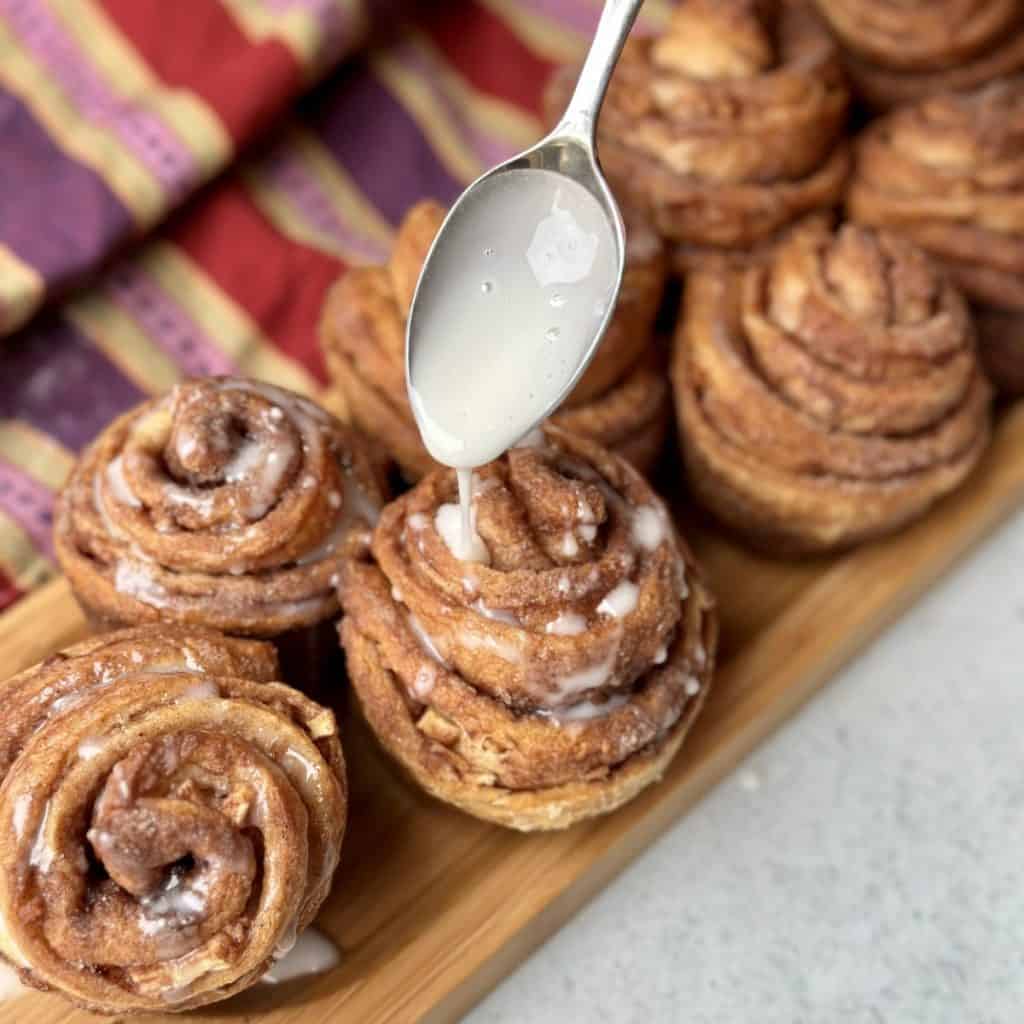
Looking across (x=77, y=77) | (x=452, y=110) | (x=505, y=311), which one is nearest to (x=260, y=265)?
(x=77, y=77)

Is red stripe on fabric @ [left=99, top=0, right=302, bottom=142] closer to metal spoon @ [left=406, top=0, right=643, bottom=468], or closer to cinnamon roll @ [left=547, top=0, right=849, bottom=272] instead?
cinnamon roll @ [left=547, top=0, right=849, bottom=272]

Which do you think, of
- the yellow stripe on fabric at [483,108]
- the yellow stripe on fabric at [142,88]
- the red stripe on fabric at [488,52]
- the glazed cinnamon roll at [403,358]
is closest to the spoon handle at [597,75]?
the glazed cinnamon roll at [403,358]

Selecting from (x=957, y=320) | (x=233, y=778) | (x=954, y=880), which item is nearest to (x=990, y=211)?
(x=957, y=320)

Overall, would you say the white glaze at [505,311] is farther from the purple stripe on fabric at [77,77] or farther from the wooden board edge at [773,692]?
the purple stripe on fabric at [77,77]

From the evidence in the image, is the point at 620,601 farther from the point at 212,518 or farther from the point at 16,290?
the point at 16,290

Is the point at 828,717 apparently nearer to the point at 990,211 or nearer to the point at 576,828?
the point at 576,828

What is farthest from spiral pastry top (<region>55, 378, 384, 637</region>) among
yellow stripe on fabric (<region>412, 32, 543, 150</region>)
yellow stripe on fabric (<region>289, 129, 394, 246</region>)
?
yellow stripe on fabric (<region>412, 32, 543, 150</region>)
